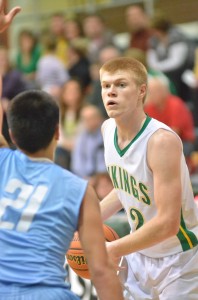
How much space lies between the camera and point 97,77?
38.9 ft

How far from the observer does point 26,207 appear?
13.0 feet

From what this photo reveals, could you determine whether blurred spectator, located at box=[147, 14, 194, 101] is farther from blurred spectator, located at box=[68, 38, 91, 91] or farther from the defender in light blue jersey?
the defender in light blue jersey

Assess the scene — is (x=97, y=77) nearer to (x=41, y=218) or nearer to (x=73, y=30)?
(x=73, y=30)

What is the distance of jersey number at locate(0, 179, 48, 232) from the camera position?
3953 millimetres

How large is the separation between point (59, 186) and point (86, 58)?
9.07 meters

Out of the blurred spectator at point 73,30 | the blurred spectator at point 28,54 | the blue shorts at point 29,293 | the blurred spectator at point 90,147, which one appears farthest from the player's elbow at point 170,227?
the blurred spectator at point 73,30

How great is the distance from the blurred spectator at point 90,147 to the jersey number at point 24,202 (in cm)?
651

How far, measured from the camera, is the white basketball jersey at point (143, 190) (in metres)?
5.01

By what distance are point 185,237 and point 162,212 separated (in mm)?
456

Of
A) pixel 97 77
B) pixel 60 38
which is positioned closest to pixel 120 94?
pixel 97 77

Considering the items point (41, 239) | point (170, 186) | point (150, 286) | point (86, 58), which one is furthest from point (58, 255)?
point (86, 58)

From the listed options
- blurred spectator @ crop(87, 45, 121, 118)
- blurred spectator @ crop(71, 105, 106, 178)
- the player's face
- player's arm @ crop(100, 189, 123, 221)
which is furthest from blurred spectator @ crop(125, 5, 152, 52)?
the player's face

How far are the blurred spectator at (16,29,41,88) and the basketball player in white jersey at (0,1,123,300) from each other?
964 cm

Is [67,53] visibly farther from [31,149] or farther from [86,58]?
[31,149]
